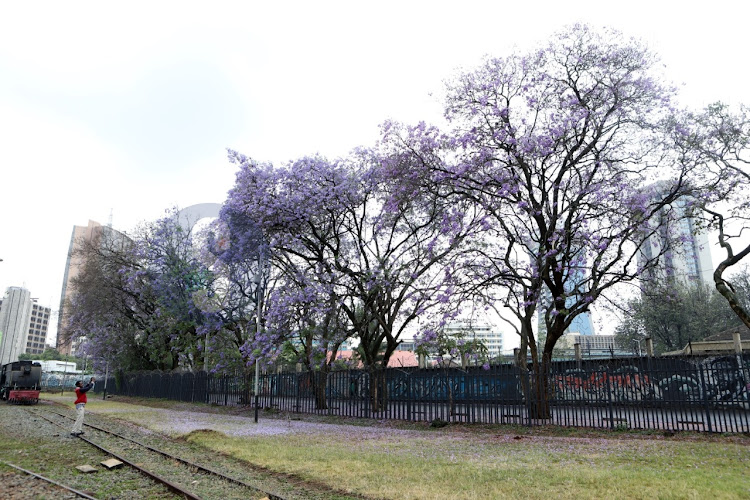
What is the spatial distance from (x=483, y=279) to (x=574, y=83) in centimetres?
692

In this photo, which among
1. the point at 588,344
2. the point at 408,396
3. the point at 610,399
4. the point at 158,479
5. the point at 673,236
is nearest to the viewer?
the point at 158,479

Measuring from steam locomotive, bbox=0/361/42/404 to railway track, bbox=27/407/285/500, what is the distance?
77.5 feet

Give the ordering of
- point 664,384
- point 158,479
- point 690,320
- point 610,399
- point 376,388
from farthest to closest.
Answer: point 690,320, point 376,388, point 664,384, point 610,399, point 158,479

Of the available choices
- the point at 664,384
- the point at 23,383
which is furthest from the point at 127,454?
the point at 23,383

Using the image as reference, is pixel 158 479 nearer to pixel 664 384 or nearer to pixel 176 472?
pixel 176 472

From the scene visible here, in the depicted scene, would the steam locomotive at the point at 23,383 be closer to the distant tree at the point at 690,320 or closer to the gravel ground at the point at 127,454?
the gravel ground at the point at 127,454

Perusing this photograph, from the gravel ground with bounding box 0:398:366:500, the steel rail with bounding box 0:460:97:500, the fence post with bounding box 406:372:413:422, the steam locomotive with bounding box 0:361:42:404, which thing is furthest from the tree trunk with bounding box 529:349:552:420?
the steam locomotive with bounding box 0:361:42:404

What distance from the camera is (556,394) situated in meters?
15.8

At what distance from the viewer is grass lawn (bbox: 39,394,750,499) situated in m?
7.14

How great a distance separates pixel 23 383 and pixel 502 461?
35.7 metres

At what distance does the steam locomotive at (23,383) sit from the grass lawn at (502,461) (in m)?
24.8

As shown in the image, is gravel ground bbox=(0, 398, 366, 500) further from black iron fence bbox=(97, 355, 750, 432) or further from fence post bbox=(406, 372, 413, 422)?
fence post bbox=(406, 372, 413, 422)

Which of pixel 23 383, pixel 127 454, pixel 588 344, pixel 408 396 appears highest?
pixel 588 344

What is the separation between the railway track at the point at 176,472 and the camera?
7957 mm
